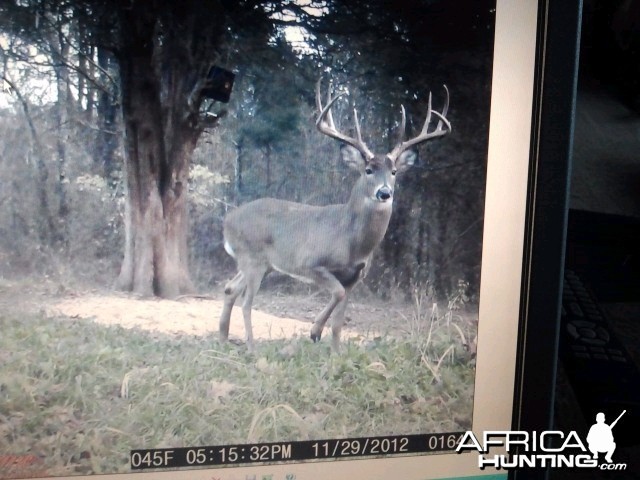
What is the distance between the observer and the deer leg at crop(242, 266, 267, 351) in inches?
26.9

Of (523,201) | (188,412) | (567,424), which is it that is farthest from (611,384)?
(188,412)

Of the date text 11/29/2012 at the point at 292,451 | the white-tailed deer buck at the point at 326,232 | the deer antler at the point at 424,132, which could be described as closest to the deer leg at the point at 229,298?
the white-tailed deer buck at the point at 326,232

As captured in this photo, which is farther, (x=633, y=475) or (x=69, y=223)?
(x=633, y=475)

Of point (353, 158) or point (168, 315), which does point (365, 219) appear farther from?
point (168, 315)

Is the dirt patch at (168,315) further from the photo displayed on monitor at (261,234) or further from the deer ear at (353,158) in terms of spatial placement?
the deer ear at (353,158)

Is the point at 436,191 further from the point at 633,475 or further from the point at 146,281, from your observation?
the point at 633,475

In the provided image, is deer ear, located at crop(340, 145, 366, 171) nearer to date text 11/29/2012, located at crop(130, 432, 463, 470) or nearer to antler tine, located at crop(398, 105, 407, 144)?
antler tine, located at crop(398, 105, 407, 144)

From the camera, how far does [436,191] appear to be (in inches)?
27.4

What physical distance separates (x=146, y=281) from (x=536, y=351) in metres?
0.48

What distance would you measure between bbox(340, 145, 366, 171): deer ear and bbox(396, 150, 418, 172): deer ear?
46 millimetres

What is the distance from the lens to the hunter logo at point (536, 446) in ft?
2.35

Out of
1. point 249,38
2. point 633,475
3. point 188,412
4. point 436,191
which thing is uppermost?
point 249,38

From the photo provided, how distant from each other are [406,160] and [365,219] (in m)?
0.09

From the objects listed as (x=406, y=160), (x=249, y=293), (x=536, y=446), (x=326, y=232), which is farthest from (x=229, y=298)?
(x=536, y=446)
